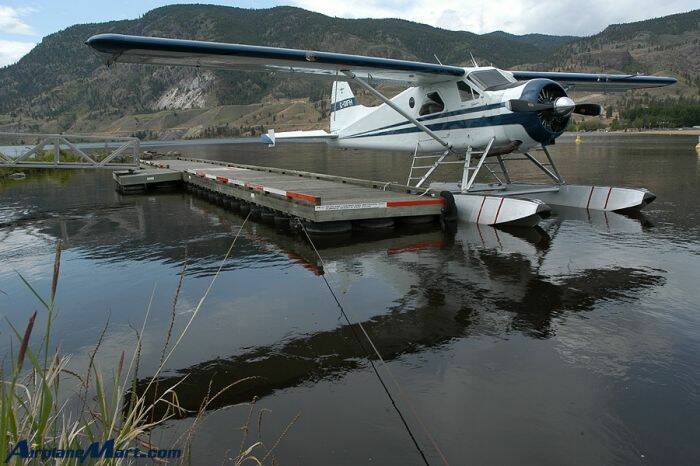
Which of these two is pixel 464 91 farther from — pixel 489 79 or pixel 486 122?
pixel 486 122

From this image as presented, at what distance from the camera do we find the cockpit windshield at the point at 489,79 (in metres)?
11.0

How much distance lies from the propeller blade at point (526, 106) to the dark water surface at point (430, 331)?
237 centimetres

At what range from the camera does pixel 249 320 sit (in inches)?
212

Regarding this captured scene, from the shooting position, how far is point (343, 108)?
17.0m

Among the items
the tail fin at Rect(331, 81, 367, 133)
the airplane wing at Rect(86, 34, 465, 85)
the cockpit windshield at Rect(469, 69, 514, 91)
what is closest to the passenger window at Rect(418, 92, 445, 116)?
the airplane wing at Rect(86, 34, 465, 85)

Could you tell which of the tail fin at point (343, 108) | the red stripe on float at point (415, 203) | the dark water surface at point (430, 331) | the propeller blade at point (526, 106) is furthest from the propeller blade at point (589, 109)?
the tail fin at point (343, 108)

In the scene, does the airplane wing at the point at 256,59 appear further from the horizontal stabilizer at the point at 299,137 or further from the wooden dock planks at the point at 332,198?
the horizontal stabilizer at the point at 299,137

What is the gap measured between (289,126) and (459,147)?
15799 centimetres

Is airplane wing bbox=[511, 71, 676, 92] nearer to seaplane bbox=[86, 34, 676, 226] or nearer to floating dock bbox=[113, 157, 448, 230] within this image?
seaplane bbox=[86, 34, 676, 226]

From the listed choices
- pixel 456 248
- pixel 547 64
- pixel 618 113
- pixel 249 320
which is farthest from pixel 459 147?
pixel 547 64

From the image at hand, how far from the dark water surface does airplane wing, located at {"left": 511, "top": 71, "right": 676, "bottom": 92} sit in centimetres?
562

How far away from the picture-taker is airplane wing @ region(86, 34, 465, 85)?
27.1ft

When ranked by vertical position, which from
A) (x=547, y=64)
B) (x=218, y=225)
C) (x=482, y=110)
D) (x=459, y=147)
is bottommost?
(x=218, y=225)

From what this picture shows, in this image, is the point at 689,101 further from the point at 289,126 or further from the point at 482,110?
the point at 482,110
